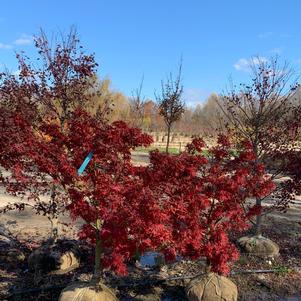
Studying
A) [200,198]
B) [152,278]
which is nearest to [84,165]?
[200,198]

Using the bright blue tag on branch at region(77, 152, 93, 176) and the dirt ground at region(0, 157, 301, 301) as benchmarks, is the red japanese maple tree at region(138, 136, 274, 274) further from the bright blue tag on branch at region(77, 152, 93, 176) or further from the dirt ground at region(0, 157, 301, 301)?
the dirt ground at region(0, 157, 301, 301)

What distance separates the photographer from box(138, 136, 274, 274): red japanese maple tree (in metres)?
4.66

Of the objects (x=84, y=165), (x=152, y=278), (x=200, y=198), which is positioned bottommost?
(x=152, y=278)

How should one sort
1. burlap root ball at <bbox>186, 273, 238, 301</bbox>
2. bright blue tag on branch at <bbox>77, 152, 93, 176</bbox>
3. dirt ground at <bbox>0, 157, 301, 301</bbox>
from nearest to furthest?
bright blue tag on branch at <bbox>77, 152, 93, 176</bbox>, burlap root ball at <bbox>186, 273, 238, 301</bbox>, dirt ground at <bbox>0, 157, 301, 301</bbox>

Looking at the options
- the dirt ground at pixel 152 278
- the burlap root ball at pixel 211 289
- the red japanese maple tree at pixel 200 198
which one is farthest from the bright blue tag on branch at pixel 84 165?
the burlap root ball at pixel 211 289

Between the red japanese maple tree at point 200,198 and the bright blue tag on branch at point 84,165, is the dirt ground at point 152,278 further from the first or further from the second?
the bright blue tag on branch at point 84,165

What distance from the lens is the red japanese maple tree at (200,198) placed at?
4.66 m

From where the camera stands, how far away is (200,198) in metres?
4.79

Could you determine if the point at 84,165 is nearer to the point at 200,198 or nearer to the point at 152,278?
the point at 200,198

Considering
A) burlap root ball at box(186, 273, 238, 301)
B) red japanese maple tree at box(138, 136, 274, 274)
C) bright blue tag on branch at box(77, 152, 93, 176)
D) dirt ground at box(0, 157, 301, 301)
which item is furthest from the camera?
dirt ground at box(0, 157, 301, 301)

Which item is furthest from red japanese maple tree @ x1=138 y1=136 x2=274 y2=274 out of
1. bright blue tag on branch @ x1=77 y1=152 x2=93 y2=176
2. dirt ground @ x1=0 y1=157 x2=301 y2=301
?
dirt ground @ x1=0 y1=157 x2=301 y2=301

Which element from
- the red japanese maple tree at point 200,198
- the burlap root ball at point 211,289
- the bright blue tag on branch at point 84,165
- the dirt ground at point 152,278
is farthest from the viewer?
the dirt ground at point 152,278

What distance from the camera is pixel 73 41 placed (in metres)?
6.92

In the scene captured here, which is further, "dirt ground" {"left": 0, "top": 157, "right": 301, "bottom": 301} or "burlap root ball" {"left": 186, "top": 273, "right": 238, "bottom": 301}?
"dirt ground" {"left": 0, "top": 157, "right": 301, "bottom": 301}
